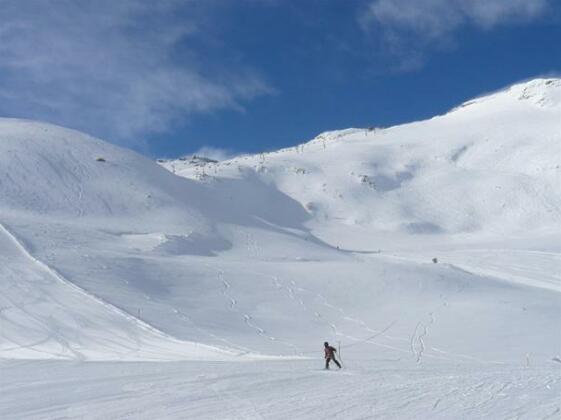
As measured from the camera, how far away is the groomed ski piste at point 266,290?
525 inches

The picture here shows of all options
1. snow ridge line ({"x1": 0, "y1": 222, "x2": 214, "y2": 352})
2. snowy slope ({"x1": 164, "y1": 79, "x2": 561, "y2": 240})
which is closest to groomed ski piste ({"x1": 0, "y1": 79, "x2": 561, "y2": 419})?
snow ridge line ({"x1": 0, "y1": 222, "x2": 214, "y2": 352})

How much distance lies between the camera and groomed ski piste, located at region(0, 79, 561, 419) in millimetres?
13344

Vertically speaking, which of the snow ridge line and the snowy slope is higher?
the snowy slope

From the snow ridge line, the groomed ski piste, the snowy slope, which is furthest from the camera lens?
the snowy slope

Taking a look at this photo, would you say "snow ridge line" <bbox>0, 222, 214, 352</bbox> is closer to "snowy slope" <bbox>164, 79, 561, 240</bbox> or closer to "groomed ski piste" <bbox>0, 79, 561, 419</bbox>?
"groomed ski piste" <bbox>0, 79, 561, 419</bbox>

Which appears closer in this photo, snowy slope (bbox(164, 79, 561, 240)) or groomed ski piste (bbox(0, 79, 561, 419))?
groomed ski piste (bbox(0, 79, 561, 419))

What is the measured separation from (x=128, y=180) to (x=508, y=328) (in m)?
40.8

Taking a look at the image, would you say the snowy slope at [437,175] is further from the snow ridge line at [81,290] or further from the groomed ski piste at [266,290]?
the snow ridge line at [81,290]

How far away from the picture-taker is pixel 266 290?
32.6 m

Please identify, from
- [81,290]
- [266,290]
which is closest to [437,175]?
[266,290]

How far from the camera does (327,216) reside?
244 feet

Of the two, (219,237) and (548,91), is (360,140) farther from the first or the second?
(219,237)

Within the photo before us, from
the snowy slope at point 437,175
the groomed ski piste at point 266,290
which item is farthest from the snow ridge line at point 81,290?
the snowy slope at point 437,175

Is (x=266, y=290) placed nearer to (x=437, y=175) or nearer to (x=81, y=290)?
(x=81, y=290)
